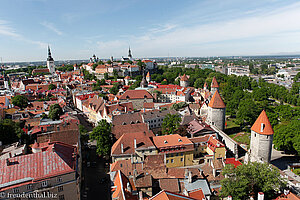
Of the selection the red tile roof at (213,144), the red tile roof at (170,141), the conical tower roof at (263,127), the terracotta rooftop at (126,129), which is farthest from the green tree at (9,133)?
the conical tower roof at (263,127)

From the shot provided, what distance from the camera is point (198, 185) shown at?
2162cm

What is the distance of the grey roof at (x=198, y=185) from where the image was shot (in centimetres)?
2119

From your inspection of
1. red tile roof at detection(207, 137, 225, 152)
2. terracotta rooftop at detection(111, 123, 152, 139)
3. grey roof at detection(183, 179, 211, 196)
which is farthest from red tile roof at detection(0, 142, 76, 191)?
red tile roof at detection(207, 137, 225, 152)

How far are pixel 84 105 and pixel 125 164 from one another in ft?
128

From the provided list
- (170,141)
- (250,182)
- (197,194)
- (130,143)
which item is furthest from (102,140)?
(250,182)

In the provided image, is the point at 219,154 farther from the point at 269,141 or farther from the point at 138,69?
the point at 138,69

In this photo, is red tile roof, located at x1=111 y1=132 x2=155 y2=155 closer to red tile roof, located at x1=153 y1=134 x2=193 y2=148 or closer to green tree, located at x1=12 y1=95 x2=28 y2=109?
red tile roof, located at x1=153 y1=134 x2=193 y2=148

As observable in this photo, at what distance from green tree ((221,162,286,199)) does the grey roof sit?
1626 mm

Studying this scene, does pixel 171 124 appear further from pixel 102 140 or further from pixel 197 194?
pixel 197 194

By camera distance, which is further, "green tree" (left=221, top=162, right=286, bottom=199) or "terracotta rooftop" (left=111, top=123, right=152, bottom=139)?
"terracotta rooftop" (left=111, top=123, right=152, bottom=139)

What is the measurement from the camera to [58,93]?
7625 centimetres

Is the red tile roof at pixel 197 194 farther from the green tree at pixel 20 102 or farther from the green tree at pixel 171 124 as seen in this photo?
the green tree at pixel 20 102

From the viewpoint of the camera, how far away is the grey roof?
21188 millimetres

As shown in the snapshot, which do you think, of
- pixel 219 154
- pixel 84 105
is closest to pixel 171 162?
pixel 219 154
